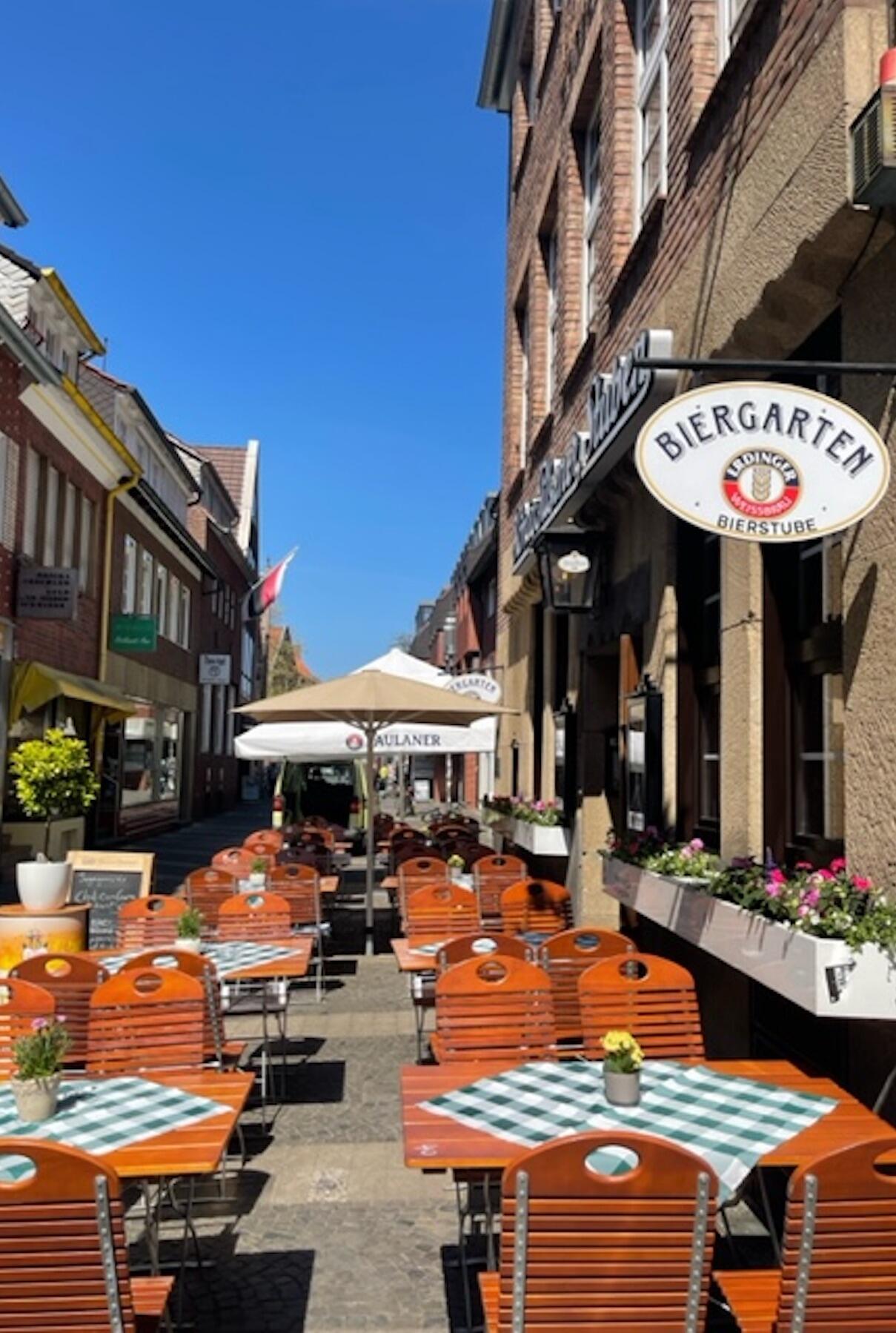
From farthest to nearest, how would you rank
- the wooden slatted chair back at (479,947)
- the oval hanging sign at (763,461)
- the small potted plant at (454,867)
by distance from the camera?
the small potted plant at (454,867) → the wooden slatted chair back at (479,947) → the oval hanging sign at (763,461)

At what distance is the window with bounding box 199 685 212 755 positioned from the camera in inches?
1247

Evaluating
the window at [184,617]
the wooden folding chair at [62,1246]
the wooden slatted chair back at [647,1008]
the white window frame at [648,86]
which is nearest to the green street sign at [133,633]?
the window at [184,617]

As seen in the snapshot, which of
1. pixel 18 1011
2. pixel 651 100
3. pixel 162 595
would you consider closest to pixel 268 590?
pixel 162 595

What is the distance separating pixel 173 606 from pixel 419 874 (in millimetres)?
19732

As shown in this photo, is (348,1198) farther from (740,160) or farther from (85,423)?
(85,423)

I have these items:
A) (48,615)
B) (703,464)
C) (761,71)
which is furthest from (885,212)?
(48,615)

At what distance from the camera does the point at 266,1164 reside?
193 inches

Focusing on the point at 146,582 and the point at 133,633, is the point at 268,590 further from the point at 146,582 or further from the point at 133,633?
the point at 133,633

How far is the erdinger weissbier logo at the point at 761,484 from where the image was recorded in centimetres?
392

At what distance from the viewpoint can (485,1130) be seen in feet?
10.4

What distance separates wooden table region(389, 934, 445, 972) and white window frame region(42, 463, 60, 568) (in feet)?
36.4

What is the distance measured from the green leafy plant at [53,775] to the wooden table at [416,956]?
334 cm

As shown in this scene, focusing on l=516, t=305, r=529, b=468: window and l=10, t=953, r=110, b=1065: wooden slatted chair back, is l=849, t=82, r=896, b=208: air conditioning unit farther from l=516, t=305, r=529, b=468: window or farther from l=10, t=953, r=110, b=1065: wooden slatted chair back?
l=516, t=305, r=529, b=468: window

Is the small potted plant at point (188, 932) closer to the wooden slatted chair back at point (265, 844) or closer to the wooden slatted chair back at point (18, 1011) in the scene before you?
the wooden slatted chair back at point (18, 1011)
